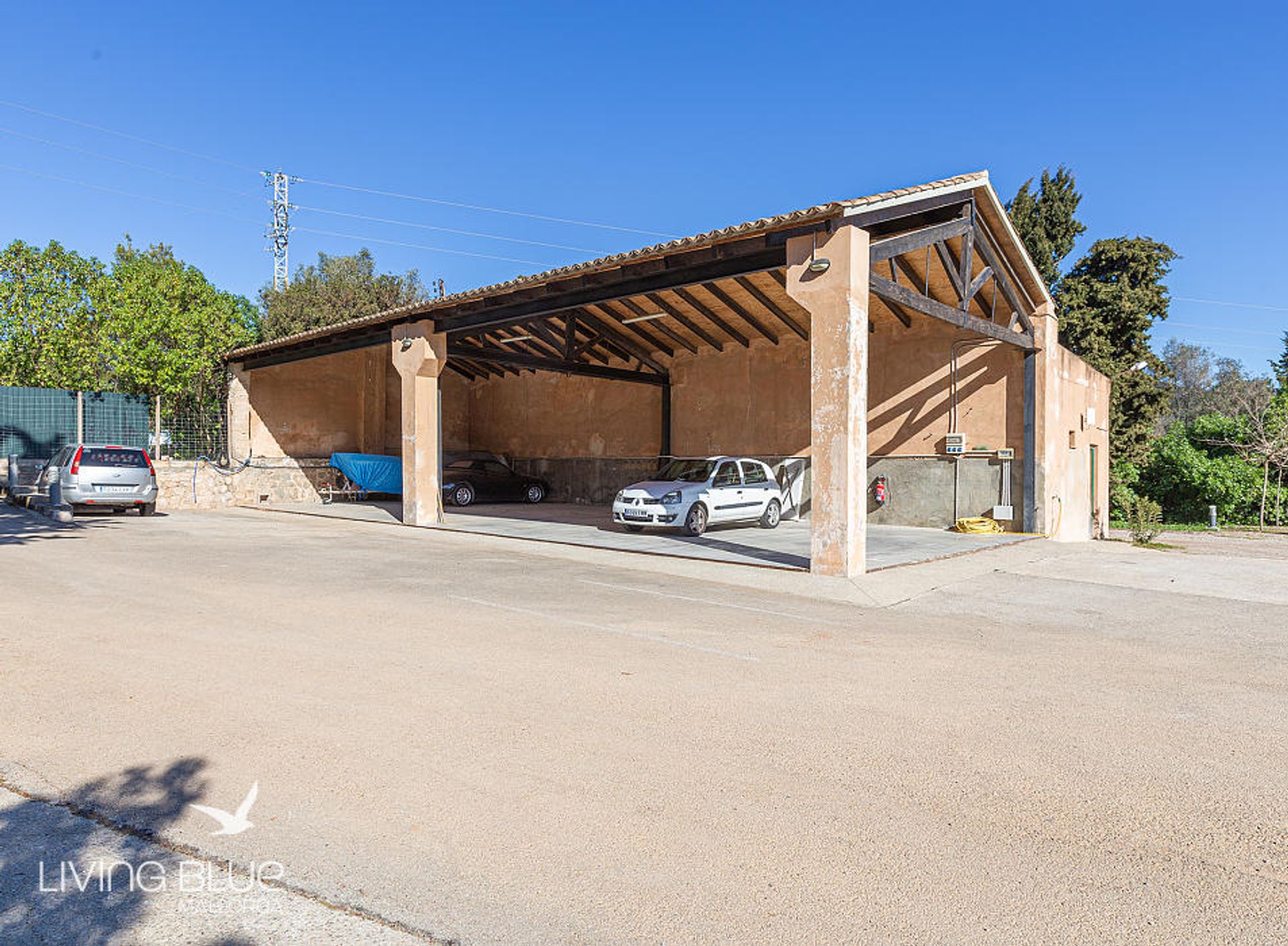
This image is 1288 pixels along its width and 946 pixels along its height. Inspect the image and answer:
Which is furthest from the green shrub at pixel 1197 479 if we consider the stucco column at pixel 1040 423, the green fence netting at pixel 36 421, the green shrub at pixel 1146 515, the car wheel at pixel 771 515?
the green fence netting at pixel 36 421

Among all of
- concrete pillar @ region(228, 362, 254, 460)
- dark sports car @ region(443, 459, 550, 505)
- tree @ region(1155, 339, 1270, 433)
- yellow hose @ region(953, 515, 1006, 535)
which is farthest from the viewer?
tree @ region(1155, 339, 1270, 433)

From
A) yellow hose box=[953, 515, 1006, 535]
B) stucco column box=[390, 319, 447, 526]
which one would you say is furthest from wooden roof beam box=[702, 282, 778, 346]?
yellow hose box=[953, 515, 1006, 535]

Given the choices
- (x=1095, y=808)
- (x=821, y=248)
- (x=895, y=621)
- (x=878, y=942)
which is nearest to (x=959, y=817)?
(x=1095, y=808)

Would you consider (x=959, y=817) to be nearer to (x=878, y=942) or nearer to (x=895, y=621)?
(x=878, y=942)

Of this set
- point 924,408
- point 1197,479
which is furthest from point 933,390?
point 1197,479

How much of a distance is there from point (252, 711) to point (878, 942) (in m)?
3.42

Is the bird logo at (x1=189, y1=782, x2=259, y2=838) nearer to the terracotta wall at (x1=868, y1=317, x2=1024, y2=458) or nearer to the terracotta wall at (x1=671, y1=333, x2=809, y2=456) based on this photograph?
the terracotta wall at (x1=868, y1=317, x2=1024, y2=458)

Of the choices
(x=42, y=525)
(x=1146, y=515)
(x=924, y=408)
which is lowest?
(x=1146, y=515)

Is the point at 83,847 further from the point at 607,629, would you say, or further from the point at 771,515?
the point at 771,515

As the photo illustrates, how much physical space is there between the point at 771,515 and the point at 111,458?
13494mm

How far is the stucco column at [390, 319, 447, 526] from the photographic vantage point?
16.3 m

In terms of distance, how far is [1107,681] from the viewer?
5.28 m

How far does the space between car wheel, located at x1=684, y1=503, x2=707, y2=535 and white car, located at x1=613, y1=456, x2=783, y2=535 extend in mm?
12

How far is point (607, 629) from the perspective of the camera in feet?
21.6
